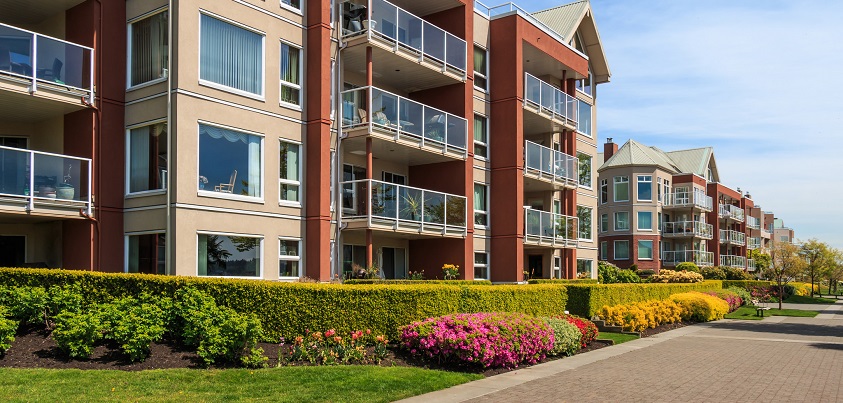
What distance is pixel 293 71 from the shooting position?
20.9 meters

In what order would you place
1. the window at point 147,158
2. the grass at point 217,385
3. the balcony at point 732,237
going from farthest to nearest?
the balcony at point 732,237, the window at point 147,158, the grass at point 217,385

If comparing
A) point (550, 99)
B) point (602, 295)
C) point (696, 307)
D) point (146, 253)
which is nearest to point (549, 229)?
point (550, 99)

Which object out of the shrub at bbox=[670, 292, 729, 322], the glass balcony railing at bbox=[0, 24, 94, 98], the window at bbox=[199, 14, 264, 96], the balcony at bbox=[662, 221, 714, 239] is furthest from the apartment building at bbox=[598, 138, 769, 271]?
the glass balcony railing at bbox=[0, 24, 94, 98]

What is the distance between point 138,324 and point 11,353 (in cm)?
219

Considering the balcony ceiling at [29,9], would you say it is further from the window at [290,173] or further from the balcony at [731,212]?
the balcony at [731,212]

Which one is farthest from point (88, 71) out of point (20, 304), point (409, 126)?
point (409, 126)

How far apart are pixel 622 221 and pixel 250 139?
5003cm

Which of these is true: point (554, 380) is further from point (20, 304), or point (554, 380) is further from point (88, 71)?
point (88, 71)

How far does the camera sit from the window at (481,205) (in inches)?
1140

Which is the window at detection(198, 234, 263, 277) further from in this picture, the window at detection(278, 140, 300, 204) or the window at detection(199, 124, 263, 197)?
the window at detection(278, 140, 300, 204)

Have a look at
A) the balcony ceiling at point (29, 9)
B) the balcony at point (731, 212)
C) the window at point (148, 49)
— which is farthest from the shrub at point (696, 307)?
the balcony at point (731, 212)

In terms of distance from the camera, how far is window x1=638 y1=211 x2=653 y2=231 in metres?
63.5

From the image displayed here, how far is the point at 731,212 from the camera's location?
77.7 meters

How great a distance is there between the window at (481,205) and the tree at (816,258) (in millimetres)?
54698
